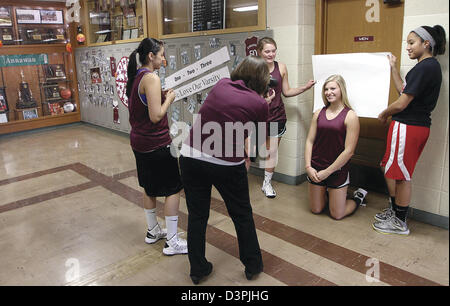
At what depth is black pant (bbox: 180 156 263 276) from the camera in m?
2.13

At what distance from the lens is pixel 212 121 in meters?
2.05

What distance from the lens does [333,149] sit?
3133mm

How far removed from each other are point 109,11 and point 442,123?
594cm

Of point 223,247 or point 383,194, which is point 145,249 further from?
point 383,194

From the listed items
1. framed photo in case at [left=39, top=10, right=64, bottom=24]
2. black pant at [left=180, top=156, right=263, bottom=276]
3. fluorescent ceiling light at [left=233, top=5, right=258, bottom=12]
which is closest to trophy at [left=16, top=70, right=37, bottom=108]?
framed photo in case at [left=39, top=10, right=64, bottom=24]

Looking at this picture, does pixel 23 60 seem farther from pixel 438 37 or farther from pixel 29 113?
pixel 438 37

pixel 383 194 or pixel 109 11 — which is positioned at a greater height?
pixel 109 11

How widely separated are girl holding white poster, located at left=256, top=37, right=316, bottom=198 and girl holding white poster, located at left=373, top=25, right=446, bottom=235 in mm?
947

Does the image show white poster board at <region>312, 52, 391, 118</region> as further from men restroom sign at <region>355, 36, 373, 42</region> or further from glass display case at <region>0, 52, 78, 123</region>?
glass display case at <region>0, 52, 78, 123</region>

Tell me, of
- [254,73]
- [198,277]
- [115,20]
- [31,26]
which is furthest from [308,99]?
[31,26]

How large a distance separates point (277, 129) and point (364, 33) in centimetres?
127

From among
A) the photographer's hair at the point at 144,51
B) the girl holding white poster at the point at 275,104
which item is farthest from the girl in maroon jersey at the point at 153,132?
the girl holding white poster at the point at 275,104

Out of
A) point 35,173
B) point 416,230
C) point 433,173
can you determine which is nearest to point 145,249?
point 416,230

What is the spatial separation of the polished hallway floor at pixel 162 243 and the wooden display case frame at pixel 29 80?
3.04 meters
